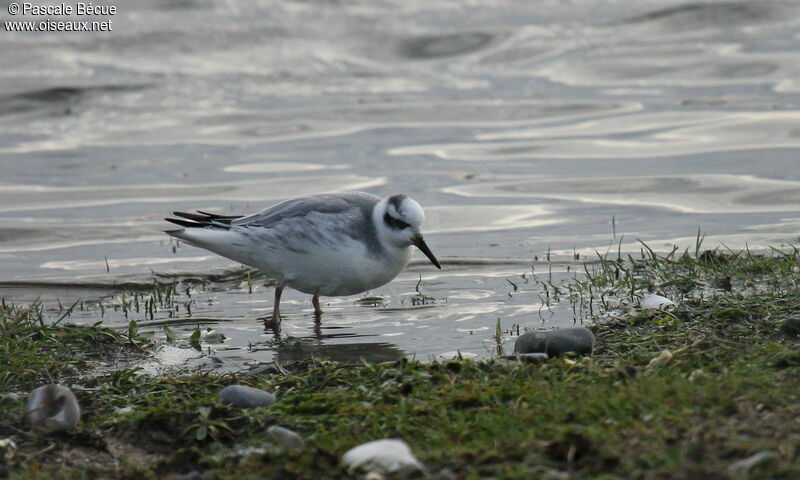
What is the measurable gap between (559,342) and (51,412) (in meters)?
2.56

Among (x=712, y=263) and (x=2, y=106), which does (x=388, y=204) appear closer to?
(x=712, y=263)

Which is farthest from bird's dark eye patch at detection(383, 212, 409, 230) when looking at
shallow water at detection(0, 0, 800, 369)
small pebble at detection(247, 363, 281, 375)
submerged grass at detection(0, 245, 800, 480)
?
small pebble at detection(247, 363, 281, 375)

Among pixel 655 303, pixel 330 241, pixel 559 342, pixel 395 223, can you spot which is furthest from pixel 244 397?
pixel 655 303

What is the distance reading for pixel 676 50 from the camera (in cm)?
1858

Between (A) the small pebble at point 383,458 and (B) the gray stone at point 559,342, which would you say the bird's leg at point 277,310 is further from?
(A) the small pebble at point 383,458

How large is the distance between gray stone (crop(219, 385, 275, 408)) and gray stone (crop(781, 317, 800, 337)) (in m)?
2.69

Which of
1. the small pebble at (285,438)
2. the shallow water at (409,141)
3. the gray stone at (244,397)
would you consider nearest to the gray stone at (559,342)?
the shallow water at (409,141)

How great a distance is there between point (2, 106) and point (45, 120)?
3.69 ft

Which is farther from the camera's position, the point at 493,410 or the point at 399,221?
the point at 399,221

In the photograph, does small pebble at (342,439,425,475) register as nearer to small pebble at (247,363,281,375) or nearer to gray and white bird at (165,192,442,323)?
small pebble at (247,363,281,375)

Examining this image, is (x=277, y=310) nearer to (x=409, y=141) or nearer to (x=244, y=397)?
(x=244, y=397)

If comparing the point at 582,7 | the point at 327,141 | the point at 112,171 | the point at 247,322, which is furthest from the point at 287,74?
the point at 247,322

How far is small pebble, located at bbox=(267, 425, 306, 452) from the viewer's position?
4.24m

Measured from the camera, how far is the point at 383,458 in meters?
3.76
